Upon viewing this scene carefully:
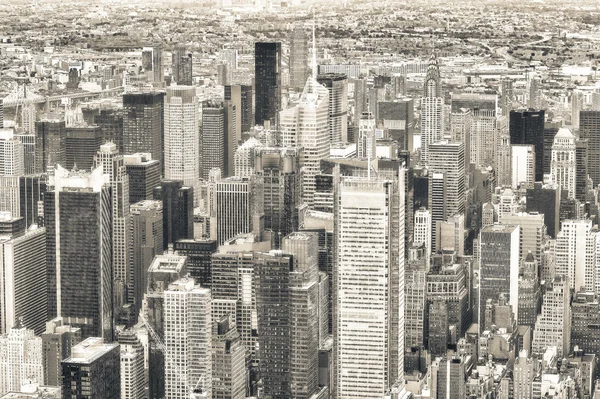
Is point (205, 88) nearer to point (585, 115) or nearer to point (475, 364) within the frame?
point (585, 115)

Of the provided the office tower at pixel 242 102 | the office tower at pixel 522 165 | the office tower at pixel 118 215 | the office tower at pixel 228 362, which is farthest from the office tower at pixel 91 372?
the office tower at pixel 522 165

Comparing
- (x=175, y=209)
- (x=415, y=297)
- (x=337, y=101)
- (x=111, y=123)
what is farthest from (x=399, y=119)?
(x=415, y=297)

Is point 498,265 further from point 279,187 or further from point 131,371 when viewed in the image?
point 131,371

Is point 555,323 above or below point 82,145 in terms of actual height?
below

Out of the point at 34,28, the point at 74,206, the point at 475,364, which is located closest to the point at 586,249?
the point at 475,364

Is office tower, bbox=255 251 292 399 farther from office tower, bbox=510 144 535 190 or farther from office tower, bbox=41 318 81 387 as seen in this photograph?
office tower, bbox=510 144 535 190

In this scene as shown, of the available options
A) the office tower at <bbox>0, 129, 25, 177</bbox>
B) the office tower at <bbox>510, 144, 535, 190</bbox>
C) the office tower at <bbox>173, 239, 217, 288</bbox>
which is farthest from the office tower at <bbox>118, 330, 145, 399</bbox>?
the office tower at <bbox>510, 144, 535, 190</bbox>

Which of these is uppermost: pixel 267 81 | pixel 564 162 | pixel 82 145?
pixel 267 81
